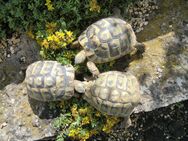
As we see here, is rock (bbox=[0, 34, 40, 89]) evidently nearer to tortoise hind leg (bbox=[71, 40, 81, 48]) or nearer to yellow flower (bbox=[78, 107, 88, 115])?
tortoise hind leg (bbox=[71, 40, 81, 48])

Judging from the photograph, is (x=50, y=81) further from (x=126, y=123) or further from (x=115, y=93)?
(x=126, y=123)

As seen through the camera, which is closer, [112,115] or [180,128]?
[112,115]

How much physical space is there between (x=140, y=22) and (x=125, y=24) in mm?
489

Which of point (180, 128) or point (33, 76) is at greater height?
point (33, 76)

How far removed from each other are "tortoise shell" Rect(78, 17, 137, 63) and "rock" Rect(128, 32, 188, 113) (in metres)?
0.32

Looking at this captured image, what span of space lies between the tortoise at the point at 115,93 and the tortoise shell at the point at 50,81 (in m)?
0.18

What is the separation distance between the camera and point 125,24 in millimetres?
6141

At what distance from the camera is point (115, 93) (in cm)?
585

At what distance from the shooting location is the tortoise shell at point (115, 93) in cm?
586

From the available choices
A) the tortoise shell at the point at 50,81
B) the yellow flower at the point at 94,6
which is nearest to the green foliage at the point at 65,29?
the yellow flower at the point at 94,6

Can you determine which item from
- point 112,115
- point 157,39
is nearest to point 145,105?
point 112,115

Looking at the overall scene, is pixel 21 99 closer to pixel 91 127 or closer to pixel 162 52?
pixel 91 127

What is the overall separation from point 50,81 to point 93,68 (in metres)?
0.51

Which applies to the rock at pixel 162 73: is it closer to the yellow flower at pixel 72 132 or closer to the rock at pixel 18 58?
the yellow flower at pixel 72 132
